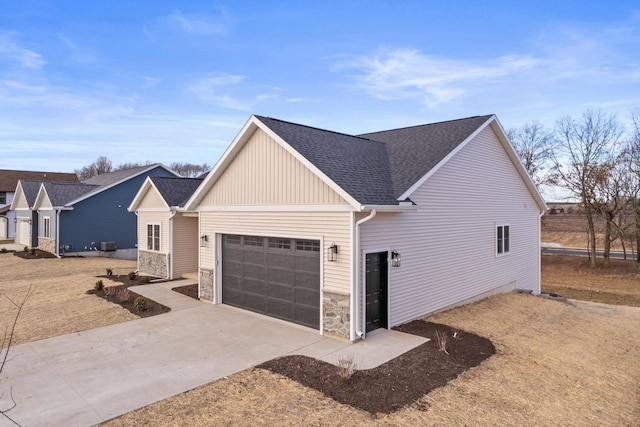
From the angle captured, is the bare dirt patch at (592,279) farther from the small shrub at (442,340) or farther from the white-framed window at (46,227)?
the white-framed window at (46,227)

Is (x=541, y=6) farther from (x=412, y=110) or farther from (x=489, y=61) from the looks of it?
(x=412, y=110)

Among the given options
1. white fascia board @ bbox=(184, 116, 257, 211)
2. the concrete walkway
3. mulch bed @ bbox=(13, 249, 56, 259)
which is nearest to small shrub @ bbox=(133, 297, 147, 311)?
the concrete walkway

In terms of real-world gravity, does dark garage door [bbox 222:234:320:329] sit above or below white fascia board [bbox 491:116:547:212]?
below

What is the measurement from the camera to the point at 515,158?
1412 centimetres

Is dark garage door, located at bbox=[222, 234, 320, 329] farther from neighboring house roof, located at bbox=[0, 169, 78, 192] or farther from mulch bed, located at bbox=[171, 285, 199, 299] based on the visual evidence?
neighboring house roof, located at bbox=[0, 169, 78, 192]

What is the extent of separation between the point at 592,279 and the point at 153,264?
2514cm

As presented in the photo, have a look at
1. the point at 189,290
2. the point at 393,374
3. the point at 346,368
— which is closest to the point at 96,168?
the point at 189,290

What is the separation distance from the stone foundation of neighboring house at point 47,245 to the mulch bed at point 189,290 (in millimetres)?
14734

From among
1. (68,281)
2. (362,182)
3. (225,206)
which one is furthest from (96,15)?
(362,182)

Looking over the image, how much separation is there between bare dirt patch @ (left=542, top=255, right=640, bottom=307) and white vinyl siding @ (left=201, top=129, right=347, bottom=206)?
16.0 m

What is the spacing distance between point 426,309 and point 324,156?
4903mm

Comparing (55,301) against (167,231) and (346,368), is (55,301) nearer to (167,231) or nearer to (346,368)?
(167,231)

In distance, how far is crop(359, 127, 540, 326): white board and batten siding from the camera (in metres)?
9.48

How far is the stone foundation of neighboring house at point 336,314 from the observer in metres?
8.35
